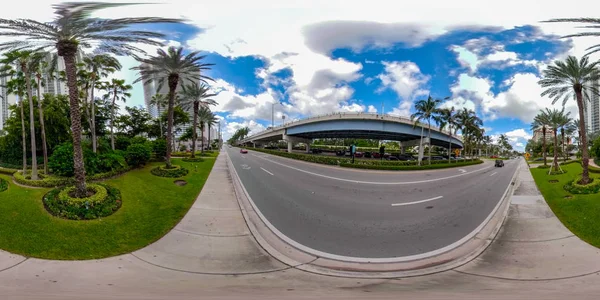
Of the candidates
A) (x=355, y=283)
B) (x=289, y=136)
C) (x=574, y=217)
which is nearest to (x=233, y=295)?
(x=355, y=283)

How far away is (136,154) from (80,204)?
339 inches

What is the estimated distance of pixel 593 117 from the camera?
5856 centimetres

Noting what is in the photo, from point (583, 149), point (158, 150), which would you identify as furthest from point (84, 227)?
point (583, 149)

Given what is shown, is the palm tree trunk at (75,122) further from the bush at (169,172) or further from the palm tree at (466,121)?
the palm tree at (466,121)

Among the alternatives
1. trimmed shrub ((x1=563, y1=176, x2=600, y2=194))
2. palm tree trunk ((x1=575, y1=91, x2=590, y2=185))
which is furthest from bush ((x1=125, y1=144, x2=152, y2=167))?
palm tree trunk ((x1=575, y1=91, x2=590, y2=185))

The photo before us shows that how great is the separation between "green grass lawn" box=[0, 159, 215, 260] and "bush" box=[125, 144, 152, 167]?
Result: 5.25 metres

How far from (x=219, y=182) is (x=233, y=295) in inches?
447

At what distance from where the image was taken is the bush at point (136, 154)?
15672 millimetres

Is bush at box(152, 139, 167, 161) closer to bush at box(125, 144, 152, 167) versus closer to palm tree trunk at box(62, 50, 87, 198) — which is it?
bush at box(125, 144, 152, 167)

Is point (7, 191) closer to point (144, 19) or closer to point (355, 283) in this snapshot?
point (144, 19)

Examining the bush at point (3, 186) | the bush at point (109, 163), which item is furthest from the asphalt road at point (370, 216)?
the bush at point (3, 186)

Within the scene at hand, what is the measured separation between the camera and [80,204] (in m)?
7.94

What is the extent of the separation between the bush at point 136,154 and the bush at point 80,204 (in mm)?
6746

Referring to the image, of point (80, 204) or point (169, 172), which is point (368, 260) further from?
point (169, 172)
